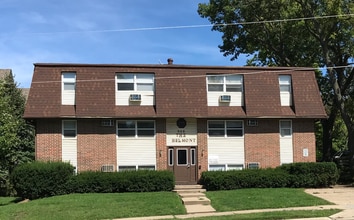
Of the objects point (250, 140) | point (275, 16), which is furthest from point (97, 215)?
point (275, 16)

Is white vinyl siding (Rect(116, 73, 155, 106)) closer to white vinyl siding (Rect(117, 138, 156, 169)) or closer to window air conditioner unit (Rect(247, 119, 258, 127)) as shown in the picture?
white vinyl siding (Rect(117, 138, 156, 169))

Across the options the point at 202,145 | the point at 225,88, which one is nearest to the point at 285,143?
the point at 225,88

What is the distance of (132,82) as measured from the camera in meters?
24.4

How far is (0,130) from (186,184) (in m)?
10.2

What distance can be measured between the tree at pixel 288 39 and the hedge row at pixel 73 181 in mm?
13420

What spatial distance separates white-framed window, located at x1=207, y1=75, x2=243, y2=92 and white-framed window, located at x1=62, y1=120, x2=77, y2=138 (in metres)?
7.91

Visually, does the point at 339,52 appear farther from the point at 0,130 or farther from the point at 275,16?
the point at 0,130

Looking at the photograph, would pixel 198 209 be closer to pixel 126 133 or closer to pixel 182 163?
pixel 182 163

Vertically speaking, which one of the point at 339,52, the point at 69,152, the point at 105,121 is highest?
the point at 339,52

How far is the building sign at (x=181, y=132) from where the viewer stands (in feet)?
80.2

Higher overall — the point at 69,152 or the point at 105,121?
the point at 105,121

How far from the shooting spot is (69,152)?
76.7 ft

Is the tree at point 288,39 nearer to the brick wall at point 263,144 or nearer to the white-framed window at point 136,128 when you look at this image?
the brick wall at point 263,144

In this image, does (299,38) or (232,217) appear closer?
(232,217)
